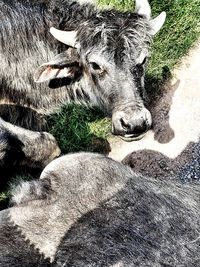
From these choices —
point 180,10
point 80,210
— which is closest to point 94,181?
point 80,210

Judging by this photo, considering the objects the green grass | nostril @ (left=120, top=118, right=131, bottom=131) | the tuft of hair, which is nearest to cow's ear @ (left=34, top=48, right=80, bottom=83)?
nostril @ (left=120, top=118, right=131, bottom=131)

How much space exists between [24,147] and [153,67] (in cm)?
359

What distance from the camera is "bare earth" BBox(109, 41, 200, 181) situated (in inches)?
411

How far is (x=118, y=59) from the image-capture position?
8531 millimetres

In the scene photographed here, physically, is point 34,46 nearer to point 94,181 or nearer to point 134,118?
point 134,118

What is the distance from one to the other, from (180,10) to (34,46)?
3876 millimetres

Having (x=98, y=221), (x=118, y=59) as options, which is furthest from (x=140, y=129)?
(x=98, y=221)

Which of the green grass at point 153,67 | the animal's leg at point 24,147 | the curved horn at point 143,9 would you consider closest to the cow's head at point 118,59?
the curved horn at point 143,9

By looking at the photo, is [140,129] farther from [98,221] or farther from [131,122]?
[98,221]

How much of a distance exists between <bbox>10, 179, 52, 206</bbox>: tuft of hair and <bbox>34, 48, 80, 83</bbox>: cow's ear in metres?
2.34

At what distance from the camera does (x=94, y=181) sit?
6758 millimetres

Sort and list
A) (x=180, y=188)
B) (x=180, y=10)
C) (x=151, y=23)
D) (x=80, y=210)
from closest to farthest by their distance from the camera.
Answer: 1. (x=80, y=210)
2. (x=180, y=188)
3. (x=151, y=23)
4. (x=180, y=10)

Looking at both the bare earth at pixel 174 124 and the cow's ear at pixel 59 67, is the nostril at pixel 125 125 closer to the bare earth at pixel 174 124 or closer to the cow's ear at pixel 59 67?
the cow's ear at pixel 59 67

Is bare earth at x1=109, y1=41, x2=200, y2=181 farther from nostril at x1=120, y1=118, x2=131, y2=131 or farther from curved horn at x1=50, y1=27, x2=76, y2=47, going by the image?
curved horn at x1=50, y1=27, x2=76, y2=47
